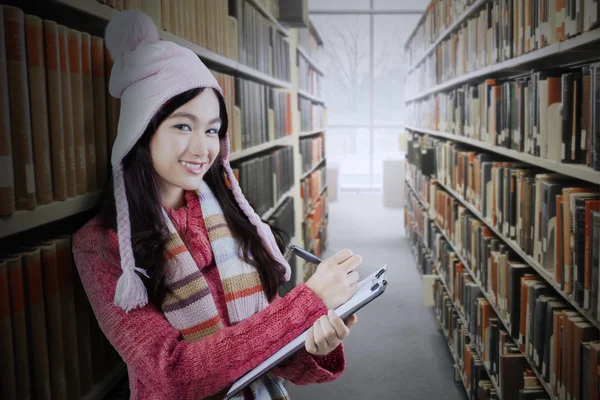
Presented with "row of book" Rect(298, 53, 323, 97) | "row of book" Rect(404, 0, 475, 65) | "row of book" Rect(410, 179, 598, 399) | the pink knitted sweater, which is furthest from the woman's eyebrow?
"row of book" Rect(298, 53, 323, 97)

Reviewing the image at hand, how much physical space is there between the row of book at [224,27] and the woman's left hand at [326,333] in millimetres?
763

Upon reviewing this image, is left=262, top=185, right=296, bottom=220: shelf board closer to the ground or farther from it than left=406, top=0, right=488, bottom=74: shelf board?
closer to the ground

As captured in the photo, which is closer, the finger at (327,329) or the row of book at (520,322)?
the finger at (327,329)

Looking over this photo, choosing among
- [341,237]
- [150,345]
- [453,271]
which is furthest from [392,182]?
[150,345]

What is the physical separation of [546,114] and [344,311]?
1.17 m

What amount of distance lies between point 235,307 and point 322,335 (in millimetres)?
286

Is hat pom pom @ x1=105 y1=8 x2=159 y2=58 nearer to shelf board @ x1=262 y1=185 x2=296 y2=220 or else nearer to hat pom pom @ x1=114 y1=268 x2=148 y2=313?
hat pom pom @ x1=114 y1=268 x2=148 y2=313

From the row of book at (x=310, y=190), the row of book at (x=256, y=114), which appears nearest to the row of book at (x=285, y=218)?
the row of book at (x=256, y=114)

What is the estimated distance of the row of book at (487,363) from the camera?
2.08m

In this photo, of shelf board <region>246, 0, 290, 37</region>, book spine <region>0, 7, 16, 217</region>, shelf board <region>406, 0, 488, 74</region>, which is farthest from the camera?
shelf board <region>406, 0, 488, 74</region>

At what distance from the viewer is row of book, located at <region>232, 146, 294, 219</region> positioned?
239 cm

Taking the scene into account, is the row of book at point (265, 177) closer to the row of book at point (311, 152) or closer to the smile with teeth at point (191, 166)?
the smile with teeth at point (191, 166)

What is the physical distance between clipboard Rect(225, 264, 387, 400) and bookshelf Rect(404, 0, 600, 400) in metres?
0.77

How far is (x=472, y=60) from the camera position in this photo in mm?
2934
